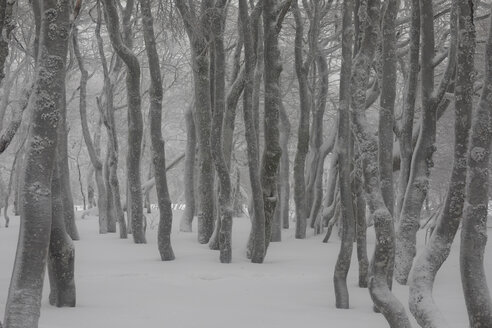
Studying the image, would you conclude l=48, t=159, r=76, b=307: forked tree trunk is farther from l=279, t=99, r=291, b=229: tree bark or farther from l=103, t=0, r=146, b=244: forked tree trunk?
l=279, t=99, r=291, b=229: tree bark

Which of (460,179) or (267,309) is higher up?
(460,179)

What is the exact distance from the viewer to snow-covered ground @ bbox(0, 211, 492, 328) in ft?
14.8

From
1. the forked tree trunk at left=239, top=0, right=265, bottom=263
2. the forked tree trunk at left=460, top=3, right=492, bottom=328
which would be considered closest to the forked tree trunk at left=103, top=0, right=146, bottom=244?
the forked tree trunk at left=239, top=0, right=265, bottom=263

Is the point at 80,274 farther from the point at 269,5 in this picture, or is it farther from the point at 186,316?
the point at 269,5

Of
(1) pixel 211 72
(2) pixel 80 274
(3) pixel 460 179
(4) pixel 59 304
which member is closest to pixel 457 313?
(3) pixel 460 179

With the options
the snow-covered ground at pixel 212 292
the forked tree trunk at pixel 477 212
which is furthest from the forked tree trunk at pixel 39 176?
the forked tree trunk at pixel 477 212

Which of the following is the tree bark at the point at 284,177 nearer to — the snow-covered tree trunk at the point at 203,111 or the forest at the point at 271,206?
the forest at the point at 271,206

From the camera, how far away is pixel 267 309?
4977mm

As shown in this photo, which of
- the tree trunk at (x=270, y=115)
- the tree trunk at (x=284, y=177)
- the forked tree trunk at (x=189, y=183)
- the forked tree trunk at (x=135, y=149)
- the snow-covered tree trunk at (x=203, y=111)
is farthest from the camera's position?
the tree trunk at (x=284, y=177)

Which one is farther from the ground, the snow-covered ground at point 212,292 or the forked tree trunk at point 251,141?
the forked tree trunk at point 251,141

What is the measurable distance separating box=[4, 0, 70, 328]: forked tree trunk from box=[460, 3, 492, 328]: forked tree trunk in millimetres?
2667

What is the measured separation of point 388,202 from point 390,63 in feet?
4.54

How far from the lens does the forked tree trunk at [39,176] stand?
3.54m

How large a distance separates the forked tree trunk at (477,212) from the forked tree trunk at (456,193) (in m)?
0.18
